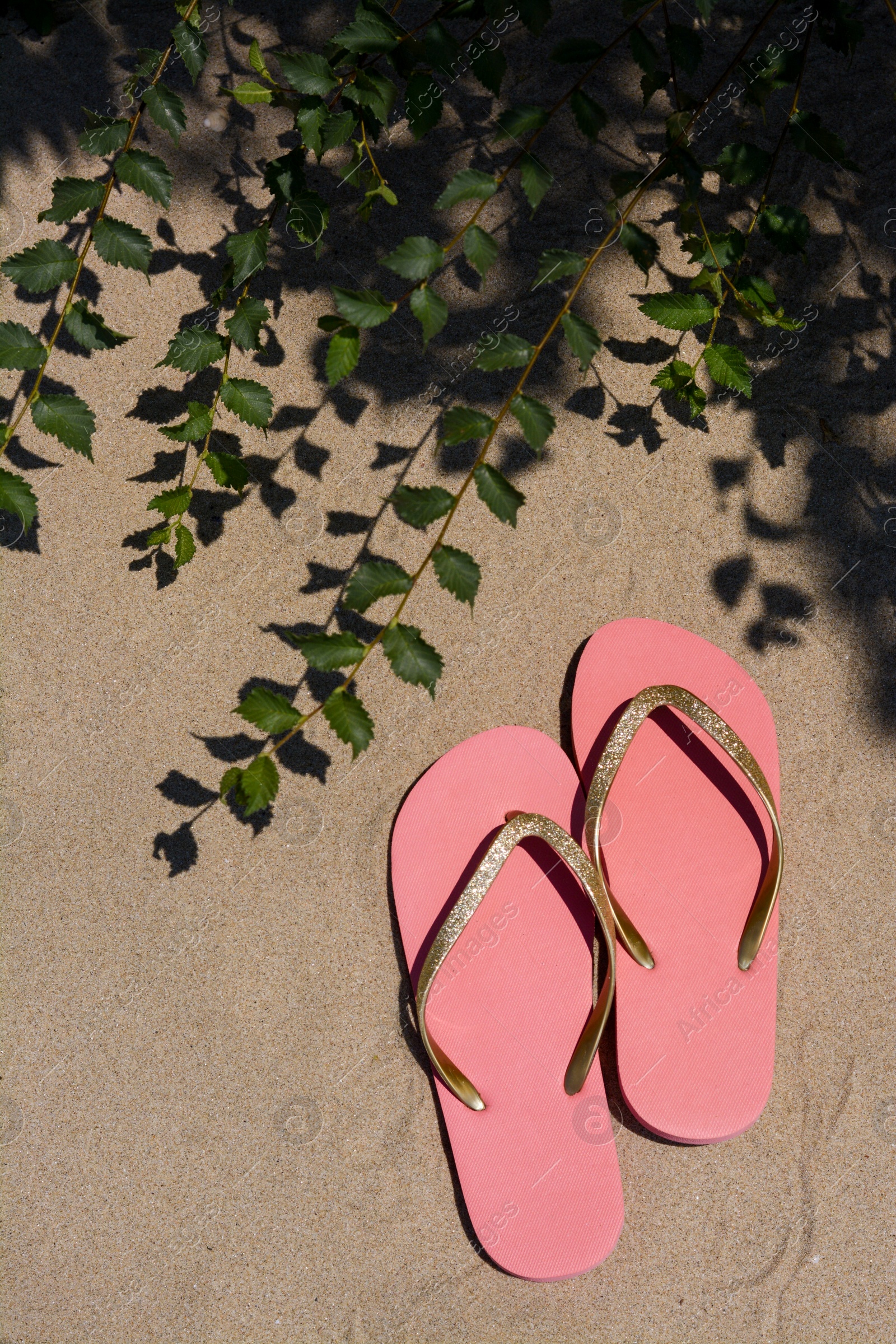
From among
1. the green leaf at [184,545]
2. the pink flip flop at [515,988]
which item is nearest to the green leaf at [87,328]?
the green leaf at [184,545]

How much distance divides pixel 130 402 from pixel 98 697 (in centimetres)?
57

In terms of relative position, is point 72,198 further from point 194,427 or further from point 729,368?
point 729,368

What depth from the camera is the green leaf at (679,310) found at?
134 cm

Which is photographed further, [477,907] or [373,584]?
[477,907]

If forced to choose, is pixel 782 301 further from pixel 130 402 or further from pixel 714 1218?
pixel 714 1218

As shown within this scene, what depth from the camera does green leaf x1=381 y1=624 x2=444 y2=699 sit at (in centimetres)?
109

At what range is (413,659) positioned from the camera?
1100 millimetres

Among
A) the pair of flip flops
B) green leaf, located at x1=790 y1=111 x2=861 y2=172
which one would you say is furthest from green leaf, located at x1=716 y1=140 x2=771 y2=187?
the pair of flip flops

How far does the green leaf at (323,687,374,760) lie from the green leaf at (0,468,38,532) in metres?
0.45

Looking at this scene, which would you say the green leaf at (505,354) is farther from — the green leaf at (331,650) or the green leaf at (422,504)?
the green leaf at (331,650)

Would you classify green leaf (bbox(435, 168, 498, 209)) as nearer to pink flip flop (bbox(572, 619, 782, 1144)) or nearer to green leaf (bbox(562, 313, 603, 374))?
green leaf (bbox(562, 313, 603, 374))

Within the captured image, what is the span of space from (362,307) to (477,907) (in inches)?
38.1

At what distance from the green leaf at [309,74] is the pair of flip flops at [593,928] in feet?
3.15

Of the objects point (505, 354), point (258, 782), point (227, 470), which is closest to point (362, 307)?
point (505, 354)
